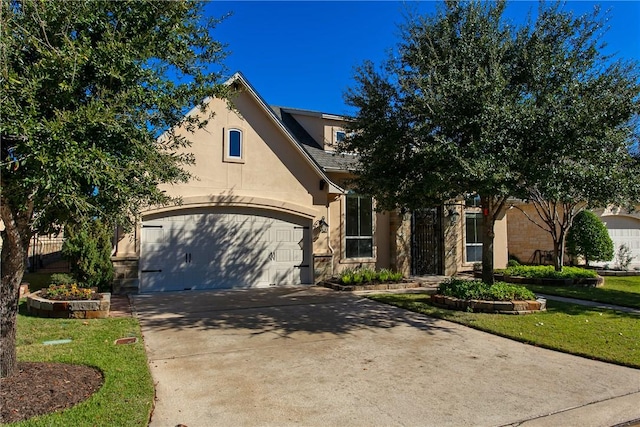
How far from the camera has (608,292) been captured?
41.0ft

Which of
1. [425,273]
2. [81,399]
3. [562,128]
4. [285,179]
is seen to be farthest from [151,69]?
[425,273]

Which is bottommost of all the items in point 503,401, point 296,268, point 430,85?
point 503,401

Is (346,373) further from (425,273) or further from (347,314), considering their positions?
(425,273)

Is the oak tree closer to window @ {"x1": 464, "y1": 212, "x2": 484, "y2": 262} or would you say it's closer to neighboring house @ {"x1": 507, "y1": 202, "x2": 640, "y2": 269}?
window @ {"x1": 464, "y1": 212, "x2": 484, "y2": 262}

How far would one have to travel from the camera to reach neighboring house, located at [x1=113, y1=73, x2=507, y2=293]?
40.2ft

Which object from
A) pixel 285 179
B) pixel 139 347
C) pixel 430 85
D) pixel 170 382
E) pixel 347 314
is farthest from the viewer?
pixel 285 179

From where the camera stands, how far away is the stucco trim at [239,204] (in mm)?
12227

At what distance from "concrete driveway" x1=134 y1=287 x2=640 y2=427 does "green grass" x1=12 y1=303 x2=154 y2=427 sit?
0.21 m

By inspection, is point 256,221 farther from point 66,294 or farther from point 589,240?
point 589,240

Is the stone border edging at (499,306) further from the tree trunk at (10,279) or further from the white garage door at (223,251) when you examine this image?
the tree trunk at (10,279)

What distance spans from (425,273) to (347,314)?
824 cm

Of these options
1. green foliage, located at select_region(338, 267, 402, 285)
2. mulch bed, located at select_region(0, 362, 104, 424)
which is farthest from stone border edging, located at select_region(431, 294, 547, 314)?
mulch bed, located at select_region(0, 362, 104, 424)

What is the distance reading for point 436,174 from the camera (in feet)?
26.1

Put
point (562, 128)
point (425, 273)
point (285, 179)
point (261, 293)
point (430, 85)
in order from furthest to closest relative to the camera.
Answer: point (425, 273) → point (285, 179) → point (261, 293) → point (430, 85) → point (562, 128)
